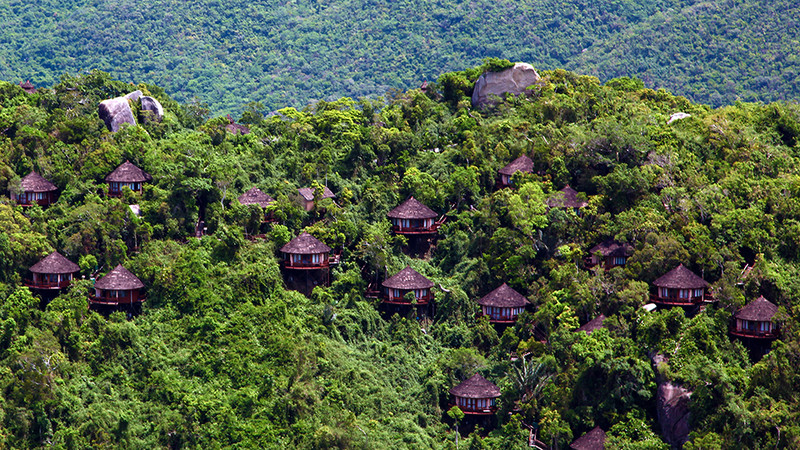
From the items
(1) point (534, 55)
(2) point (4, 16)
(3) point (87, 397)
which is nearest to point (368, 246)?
(3) point (87, 397)

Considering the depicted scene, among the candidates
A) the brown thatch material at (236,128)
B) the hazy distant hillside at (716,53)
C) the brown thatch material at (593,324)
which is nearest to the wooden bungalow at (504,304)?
the brown thatch material at (593,324)

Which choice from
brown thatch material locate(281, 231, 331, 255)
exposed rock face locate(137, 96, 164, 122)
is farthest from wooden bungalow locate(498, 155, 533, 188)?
exposed rock face locate(137, 96, 164, 122)

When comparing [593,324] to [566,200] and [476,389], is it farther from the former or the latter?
[566,200]

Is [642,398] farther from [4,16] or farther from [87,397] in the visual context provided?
[4,16]

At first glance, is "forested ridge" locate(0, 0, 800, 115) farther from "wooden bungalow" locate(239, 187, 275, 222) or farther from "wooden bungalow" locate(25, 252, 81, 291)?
"wooden bungalow" locate(25, 252, 81, 291)

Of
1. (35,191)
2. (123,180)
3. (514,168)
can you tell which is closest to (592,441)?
(514,168)
